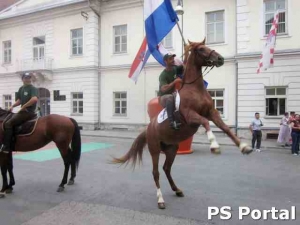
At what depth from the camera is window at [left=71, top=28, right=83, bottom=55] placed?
23073mm

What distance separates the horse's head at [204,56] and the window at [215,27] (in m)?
14.9

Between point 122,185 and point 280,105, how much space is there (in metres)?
13.0

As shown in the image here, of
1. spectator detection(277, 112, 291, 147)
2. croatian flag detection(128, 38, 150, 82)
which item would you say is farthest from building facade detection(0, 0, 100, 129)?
spectator detection(277, 112, 291, 147)

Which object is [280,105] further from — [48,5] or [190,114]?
[48,5]

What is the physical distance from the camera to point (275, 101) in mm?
16891

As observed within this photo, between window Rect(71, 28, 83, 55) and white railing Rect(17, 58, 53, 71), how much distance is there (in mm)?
2310

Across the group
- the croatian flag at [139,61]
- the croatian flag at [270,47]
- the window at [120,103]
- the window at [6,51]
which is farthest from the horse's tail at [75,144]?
the window at [6,51]

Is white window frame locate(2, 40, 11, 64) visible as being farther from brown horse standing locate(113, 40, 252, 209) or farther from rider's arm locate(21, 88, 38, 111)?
brown horse standing locate(113, 40, 252, 209)

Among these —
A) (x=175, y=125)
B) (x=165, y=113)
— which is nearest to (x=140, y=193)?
(x=165, y=113)

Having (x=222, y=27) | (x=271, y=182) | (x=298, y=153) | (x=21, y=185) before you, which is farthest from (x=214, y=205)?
(x=222, y=27)

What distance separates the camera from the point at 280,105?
1677 cm

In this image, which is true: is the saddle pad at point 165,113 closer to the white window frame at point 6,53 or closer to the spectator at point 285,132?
the spectator at point 285,132

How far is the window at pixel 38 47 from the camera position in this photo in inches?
981

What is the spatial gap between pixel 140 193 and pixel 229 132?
8.67 feet
